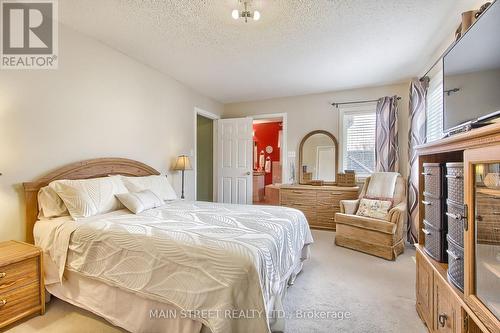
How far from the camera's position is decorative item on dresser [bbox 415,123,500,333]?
38.4 inches

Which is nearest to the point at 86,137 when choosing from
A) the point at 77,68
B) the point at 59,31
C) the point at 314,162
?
the point at 77,68

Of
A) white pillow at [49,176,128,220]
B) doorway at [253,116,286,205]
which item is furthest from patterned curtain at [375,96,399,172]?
white pillow at [49,176,128,220]

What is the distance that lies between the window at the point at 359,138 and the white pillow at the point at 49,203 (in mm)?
4290

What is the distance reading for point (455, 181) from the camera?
133 cm

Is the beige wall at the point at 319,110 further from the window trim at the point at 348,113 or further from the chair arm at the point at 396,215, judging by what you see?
the chair arm at the point at 396,215

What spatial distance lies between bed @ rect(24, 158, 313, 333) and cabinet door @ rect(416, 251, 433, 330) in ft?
3.19

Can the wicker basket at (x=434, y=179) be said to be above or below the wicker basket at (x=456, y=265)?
above

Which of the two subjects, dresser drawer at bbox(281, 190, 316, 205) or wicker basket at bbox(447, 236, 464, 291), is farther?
dresser drawer at bbox(281, 190, 316, 205)

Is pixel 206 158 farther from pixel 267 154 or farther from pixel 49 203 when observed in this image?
pixel 49 203

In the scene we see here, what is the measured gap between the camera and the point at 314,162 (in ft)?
15.8

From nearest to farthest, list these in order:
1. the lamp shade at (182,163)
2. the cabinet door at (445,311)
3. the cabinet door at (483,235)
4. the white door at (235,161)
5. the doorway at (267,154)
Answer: the cabinet door at (483,235), the cabinet door at (445,311), the lamp shade at (182,163), the white door at (235,161), the doorway at (267,154)

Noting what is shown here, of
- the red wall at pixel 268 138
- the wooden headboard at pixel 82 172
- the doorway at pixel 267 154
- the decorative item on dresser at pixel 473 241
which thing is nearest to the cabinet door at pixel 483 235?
the decorative item on dresser at pixel 473 241

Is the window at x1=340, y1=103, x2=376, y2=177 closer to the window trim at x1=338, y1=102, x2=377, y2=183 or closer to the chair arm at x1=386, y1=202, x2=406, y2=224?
the window trim at x1=338, y1=102, x2=377, y2=183

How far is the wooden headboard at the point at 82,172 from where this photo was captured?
2.17 meters
